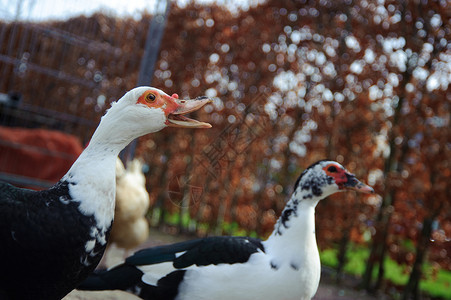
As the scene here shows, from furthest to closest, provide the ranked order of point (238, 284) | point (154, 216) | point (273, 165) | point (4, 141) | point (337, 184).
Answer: point (154, 216), point (273, 165), point (4, 141), point (337, 184), point (238, 284)

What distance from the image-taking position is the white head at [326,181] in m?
2.22

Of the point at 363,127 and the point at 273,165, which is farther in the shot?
the point at 273,165

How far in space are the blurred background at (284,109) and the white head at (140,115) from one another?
6.43 feet

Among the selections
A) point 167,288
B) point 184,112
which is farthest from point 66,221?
point 167,288

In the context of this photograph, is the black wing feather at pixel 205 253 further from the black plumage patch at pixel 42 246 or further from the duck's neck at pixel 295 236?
the black plumage patch at pixel 42 246

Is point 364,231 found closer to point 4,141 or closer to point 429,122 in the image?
point 429,122

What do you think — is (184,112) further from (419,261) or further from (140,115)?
(419,261)

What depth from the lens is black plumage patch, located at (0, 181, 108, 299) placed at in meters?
1.39

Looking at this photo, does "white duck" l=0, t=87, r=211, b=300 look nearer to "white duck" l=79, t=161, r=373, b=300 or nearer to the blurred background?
"white duck" l=79, t=161, r=373, b=300

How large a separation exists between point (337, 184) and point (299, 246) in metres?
0.39

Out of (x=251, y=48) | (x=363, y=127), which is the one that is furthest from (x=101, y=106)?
(x=363, y=127)

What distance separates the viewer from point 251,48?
6.16m

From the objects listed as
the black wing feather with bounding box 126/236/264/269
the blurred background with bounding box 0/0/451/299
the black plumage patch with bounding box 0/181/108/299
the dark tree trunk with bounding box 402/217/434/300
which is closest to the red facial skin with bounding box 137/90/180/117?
the black plumage patch with bounding box 0/181/108/299

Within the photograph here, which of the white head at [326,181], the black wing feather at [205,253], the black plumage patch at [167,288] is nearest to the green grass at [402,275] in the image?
the white head at [326,181]
